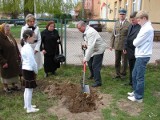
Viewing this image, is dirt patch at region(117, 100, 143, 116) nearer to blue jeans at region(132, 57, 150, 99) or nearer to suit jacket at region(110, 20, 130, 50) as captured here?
blue jeans at region(132, 57, 150, 99)

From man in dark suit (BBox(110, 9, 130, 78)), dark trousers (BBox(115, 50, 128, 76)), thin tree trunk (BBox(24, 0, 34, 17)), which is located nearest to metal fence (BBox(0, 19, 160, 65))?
man in dark suit (BBox(110, 9, 130, 78))

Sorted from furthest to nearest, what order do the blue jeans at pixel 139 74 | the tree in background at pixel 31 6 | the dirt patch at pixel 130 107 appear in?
the tree in background at pixel 31 6, the blue jeans at pixel 139 74, the dirt patch at pixel 130 107


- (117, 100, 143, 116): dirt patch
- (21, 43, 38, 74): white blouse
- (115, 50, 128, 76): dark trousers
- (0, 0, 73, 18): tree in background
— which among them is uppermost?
(0, 0, 73, 18): tree in background

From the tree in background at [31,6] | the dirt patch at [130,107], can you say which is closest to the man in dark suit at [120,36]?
the dirt patch at [130,107]

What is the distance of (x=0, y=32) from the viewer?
5410mm

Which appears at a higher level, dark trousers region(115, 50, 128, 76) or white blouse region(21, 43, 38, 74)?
white blouse region(21, 43, 38, 74)

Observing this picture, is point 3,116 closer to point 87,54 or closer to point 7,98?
point 7,98

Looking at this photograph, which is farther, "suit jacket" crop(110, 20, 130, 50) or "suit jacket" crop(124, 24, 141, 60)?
"suit jacket" crop(110, 20, 130, 50)

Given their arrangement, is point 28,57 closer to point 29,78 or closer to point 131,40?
point 29,78

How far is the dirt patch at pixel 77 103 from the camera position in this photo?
4.77 m

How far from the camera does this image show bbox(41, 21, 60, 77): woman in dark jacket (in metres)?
6.87

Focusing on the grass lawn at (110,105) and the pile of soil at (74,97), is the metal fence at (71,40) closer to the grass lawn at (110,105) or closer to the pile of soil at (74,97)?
the grass lawn at (110,105)

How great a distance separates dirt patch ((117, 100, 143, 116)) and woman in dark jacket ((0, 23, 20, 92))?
2310 millimetres

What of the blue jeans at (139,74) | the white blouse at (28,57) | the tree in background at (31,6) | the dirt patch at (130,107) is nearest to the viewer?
the white blouse at (28,57)
